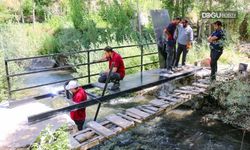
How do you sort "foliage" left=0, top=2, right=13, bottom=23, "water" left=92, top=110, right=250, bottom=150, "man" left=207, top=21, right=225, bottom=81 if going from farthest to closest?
"foliage" left=0, top=2, right=13, bottom=23 → "man" left=207, top=21, right=225, bottom=81 → "water" left=92, top=110, right=250, bottom=150

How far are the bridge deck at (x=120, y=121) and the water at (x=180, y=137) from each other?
1.00 metres

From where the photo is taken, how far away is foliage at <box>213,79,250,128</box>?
7148 millimetres

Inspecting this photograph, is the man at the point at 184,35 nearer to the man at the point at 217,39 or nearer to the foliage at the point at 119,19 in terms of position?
the man at the point at 217,39

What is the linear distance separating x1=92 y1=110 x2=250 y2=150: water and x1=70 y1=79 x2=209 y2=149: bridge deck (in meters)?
1.00

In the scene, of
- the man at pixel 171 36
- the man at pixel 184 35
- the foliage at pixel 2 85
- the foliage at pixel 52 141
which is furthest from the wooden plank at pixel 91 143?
the man at pixel 184 35

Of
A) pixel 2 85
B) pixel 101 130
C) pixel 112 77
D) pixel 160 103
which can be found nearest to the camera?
pixel 101 130

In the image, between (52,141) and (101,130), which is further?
(101,130)

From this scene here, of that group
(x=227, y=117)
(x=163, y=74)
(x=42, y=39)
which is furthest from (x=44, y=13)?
(x=227, y=117)

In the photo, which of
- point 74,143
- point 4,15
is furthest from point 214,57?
point 4,15

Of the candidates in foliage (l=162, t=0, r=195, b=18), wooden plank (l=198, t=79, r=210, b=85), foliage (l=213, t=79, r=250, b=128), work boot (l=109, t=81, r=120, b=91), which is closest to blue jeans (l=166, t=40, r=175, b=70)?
wooden plank (l=198, t=79, r=210, b=85)

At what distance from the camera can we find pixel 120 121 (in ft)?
18.3

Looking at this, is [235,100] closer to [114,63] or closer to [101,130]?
[114,63]

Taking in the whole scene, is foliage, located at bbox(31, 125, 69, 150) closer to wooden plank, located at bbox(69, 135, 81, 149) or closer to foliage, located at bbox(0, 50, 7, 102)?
wooden plank, located at bbox(69, 135, 81, 149)

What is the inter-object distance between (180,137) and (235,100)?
1.63 meters
